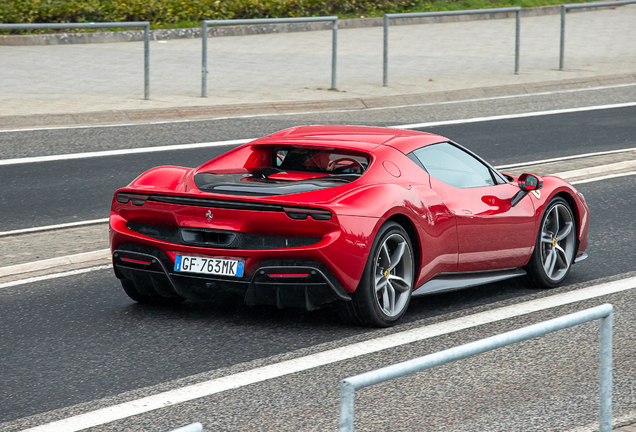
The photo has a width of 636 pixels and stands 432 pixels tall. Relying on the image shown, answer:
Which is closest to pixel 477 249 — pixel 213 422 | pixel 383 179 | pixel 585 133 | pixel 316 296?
pixel 383 179

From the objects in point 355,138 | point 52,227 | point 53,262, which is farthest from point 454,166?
point 52,227

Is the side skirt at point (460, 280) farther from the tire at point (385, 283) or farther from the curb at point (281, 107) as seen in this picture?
the curb at point (281, 107)

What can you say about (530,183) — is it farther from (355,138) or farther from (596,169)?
(596,169)

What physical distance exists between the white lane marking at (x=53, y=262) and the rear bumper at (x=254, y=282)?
163cm

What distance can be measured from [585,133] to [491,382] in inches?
502

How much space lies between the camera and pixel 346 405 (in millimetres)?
3057

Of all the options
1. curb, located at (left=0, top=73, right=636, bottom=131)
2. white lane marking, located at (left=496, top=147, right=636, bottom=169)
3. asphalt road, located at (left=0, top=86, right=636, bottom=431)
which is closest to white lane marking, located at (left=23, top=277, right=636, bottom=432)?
asphalt road, located at (left=0, top=86, right=636, bottom=431)

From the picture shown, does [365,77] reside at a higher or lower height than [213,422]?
higher

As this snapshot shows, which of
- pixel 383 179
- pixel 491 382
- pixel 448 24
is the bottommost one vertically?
pixel 491 382

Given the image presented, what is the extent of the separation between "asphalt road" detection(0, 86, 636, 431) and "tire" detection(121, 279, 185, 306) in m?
0.08

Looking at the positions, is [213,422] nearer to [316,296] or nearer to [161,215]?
[316,296]

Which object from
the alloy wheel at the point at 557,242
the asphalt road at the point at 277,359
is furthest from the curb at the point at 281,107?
the alloy wheel at the point at 557,242

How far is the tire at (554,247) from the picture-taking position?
25.9 feet

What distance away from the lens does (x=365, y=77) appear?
2033 centimetres
